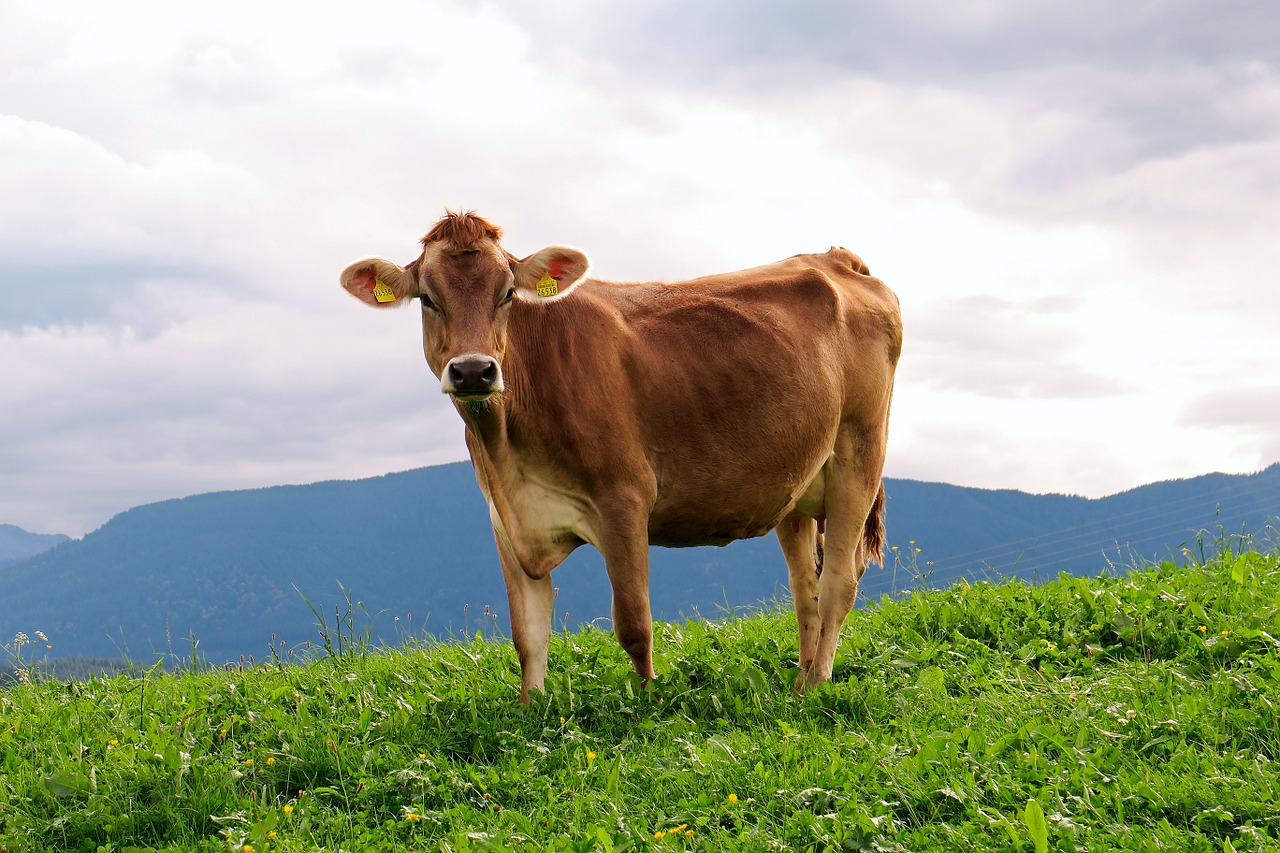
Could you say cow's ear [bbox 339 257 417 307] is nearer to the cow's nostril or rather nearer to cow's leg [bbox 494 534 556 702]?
the cow's nostril

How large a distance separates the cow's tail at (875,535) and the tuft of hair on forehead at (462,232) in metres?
4.28

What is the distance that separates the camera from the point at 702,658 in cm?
906

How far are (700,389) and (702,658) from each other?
2245mm

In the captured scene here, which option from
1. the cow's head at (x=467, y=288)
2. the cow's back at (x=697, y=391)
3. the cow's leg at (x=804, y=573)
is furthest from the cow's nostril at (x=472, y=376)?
the cow's leg at (x=804, y=573)

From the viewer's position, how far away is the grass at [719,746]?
19.0 feet

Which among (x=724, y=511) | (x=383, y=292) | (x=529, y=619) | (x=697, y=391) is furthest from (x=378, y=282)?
(x=724, y=511)

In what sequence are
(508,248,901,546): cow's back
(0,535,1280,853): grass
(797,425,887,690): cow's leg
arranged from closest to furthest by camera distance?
(0,535,1280,853): grass → (508,248,901,546): cow's back → (797,425,887,690): cow's leg

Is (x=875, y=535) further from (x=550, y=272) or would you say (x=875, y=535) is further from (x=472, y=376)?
(x=472, y=376)

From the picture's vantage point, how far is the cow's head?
704cm

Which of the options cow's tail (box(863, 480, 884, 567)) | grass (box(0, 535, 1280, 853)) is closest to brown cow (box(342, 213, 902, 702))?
grass (box(0, 535, 1280, 853))

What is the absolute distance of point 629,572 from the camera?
297 inches

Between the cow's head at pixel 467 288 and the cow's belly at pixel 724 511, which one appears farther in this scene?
the cow's belly at pixel 724 511

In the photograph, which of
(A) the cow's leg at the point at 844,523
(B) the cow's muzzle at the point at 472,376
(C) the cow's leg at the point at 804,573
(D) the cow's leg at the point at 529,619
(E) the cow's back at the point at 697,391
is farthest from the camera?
(C) the cow's leg at the point at 804,573

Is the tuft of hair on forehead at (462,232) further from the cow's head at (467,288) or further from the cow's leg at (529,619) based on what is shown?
the cow's leg at (529,619)
